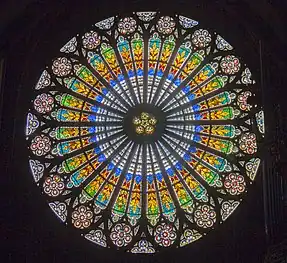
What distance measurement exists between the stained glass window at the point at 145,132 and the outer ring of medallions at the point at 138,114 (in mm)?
20

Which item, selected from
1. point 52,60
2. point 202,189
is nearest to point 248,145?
point 202,189

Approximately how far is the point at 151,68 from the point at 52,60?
2047mm

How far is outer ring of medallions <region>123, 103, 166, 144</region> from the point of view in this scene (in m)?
22.3

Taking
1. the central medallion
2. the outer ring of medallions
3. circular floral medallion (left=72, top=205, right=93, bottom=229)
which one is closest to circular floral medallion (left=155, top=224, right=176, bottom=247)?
circular floral medallion (left=72, top=205, right=93, bottom=229)

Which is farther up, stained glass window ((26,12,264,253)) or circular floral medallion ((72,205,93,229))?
stained glass window ((26,12,264,253))

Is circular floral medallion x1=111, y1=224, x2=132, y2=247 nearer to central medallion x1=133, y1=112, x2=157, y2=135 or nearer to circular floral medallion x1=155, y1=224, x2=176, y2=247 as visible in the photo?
circular floral medallion x1=155, y1=224, x2=176, y2=247

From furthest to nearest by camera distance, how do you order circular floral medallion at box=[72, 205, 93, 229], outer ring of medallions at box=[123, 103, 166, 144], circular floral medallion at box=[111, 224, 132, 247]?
outer ring of medallions at box=[123, 103, 166, 144] → circular floral medallion at box=[72, 205, 93, 229] → circular floral medallion at box=[111, 224, 132, 247]

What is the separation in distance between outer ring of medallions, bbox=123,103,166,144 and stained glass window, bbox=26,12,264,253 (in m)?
0.02

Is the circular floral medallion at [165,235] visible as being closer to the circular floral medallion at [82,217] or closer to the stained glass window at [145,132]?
the stained glass window at [145,132]

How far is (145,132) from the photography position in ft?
73.3

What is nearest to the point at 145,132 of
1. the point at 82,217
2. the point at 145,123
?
the point at 145,123

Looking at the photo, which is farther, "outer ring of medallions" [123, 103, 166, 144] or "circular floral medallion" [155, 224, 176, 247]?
"outer ring of medallions" [123, 103, 166, 144]

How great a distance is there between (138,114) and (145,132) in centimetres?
41

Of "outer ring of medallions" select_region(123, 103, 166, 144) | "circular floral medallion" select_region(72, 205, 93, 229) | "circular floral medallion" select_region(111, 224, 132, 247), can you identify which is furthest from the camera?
"outer ring of medallions" select_region(123, 103, 166, 144)
